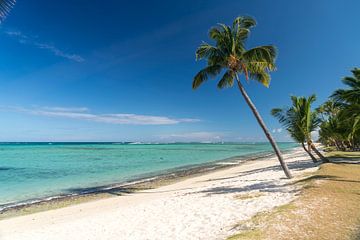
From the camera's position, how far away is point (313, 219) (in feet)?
20.1

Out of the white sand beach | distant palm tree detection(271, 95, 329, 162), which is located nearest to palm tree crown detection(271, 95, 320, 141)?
distant palm tree detection(271, 95, 329, 162)

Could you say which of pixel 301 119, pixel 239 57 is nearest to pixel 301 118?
pixel 301 119

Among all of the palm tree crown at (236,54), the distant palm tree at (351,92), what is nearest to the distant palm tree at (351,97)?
the distant palm tree at (351,92)

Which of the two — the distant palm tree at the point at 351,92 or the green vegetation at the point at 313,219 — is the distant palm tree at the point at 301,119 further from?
the green vegetation at the point at 313,219

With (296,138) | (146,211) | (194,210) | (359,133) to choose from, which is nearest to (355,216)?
(194,210)

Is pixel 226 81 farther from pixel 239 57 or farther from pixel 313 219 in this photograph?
pixel 313 219

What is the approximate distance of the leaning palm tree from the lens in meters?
13.4

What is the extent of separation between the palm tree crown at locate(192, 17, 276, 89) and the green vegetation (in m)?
7.13

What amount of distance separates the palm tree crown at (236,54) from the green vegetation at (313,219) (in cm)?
713

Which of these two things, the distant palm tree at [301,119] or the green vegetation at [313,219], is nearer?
the green vegetation at [313,219]

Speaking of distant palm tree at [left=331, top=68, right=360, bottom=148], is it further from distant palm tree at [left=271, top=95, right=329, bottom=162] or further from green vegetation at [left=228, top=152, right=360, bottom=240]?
green vegetation at [left=228, top=152, right=360, bottom=240]

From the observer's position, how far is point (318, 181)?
1051 centimetres

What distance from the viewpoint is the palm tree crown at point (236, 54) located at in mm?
13422

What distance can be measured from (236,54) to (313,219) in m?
9.83
